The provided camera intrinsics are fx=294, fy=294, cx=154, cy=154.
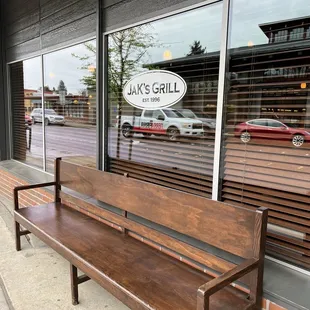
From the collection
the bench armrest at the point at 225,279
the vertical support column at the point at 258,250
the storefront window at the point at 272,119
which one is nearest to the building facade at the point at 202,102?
the storefront window at the point at 272,119

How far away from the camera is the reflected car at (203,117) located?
2266 mm

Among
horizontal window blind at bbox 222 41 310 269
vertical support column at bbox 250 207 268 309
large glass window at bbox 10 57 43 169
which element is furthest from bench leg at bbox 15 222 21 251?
vertical support column at bbox 250 207 268 309

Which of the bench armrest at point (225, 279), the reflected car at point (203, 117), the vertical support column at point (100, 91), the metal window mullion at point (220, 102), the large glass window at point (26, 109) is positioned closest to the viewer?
the bench armrest at point (225, 279)

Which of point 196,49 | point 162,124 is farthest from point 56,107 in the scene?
point 196,49

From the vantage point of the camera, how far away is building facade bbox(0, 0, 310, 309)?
1.83 metres

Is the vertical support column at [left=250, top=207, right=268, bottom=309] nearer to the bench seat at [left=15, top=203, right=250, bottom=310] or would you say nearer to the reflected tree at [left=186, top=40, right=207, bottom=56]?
the bench seat at [left=15, top=203, right=250, bottom=310]

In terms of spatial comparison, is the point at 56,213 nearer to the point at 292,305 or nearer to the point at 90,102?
the point at 90,102

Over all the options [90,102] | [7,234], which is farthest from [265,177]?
[7,234]

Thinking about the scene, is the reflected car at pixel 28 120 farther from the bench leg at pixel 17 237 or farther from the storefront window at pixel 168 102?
the bench leg at pixel 17 237

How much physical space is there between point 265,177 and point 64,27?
3073 millimetres

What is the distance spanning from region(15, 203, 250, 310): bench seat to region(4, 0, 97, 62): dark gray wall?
6.73 feet

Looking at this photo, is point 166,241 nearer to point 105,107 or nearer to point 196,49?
point 196,49

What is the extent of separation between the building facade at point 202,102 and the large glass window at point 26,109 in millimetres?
468

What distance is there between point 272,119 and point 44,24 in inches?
139
